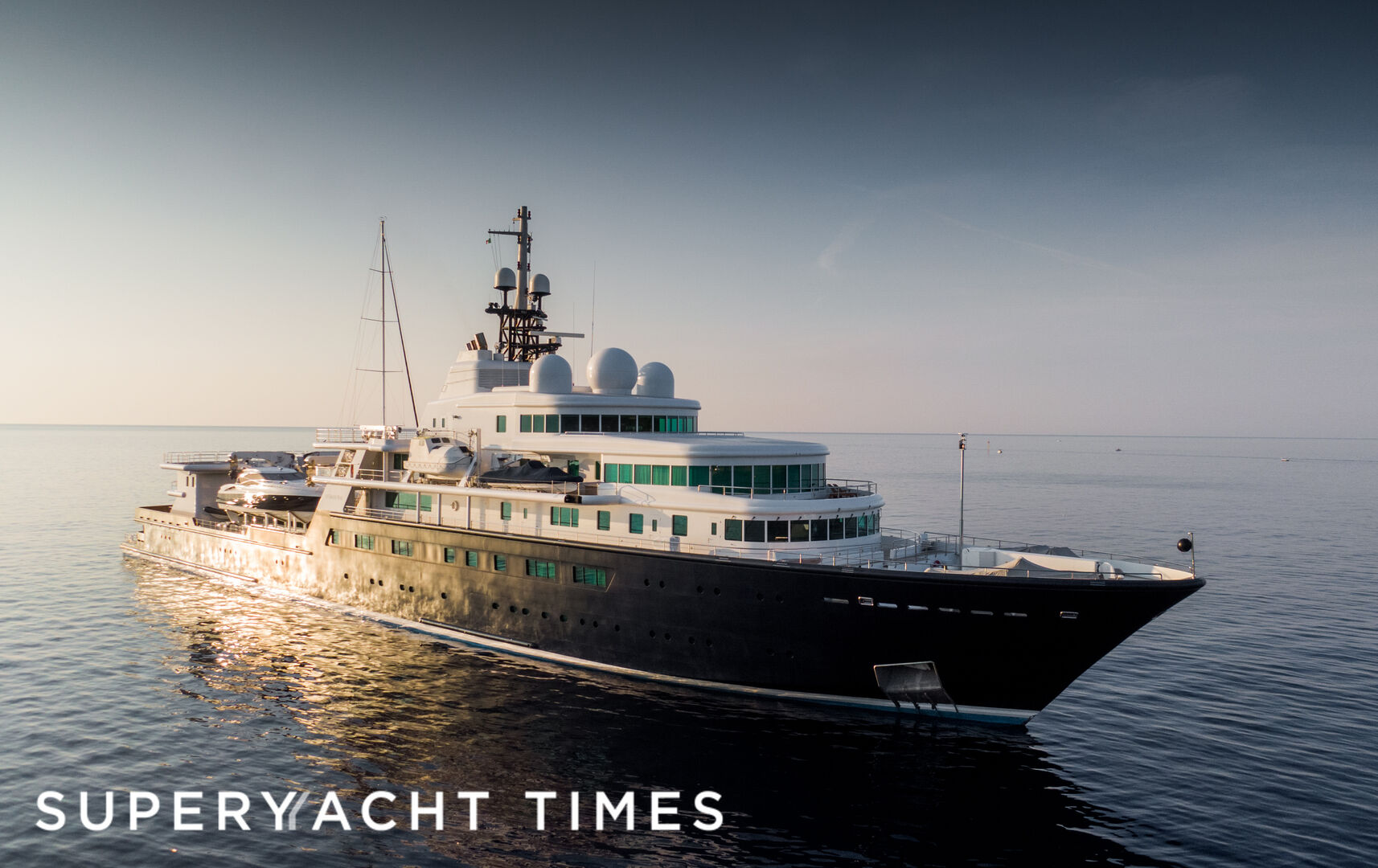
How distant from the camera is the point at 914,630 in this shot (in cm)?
2183

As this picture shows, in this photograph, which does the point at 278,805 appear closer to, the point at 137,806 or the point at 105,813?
the point at 137,806

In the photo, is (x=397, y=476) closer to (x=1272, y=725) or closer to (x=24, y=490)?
(x=1272, y=725)

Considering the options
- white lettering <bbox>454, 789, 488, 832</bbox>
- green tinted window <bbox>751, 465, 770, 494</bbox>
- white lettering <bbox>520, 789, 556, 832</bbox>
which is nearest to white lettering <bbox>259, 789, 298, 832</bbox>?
white lettering <bbox>454, 789, 488, 832</bbox>

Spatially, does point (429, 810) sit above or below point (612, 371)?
below

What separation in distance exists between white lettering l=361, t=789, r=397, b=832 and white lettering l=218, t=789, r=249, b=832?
8.23ft

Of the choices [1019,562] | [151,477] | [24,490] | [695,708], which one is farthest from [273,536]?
[151,477]

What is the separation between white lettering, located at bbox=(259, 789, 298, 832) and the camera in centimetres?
1734

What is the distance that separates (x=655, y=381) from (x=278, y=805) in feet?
70.7

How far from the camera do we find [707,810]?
17.8 meters

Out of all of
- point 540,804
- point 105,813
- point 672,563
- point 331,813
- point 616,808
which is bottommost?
point 105,813

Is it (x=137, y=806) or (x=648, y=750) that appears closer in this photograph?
(x=137, y=806)

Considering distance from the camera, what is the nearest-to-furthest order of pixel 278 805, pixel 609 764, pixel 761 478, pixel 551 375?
1. pixel 278 805
2. pixel 609 764
3. pixel 761 478
4. pixel 551 375

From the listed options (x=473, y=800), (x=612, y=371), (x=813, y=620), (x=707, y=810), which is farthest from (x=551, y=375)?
(x=707, y=810)

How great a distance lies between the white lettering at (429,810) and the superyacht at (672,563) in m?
8.63
